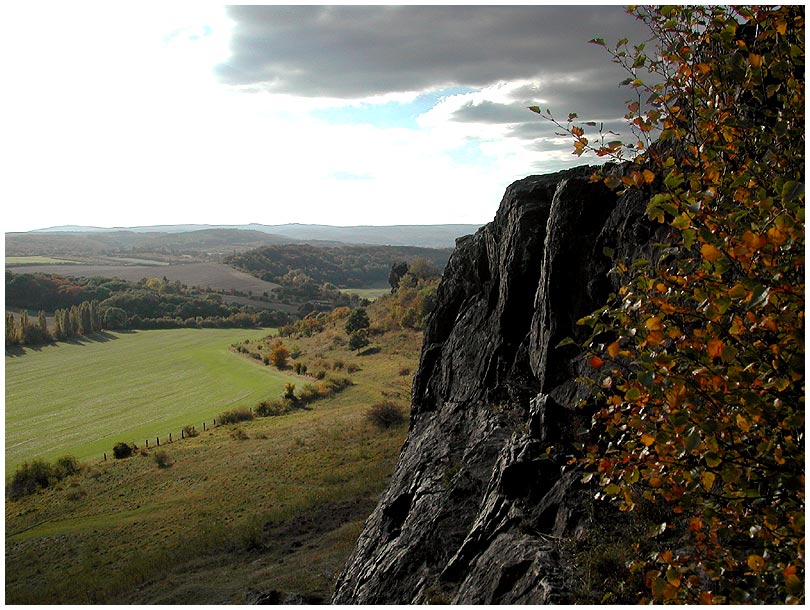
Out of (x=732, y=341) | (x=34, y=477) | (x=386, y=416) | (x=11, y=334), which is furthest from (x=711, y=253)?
(x=11, y=334)

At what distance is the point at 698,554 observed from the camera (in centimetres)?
589

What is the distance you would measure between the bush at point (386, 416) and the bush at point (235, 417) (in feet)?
83.9

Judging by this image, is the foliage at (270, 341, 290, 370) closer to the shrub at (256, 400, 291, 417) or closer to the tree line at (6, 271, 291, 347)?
the shrub at (256, 400, 291, 417)

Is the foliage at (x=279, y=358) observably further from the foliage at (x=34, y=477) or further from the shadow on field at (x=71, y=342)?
the shadow on field at (x=71, y=342)

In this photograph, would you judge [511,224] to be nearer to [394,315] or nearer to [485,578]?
[485,578]

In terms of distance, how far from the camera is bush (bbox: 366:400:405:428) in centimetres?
5020

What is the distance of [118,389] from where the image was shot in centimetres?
10531

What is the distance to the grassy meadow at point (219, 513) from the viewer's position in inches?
896

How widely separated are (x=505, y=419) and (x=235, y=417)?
63.0 metres

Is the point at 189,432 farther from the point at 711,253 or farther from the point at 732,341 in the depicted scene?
the point at 711,253

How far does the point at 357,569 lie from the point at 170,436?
6037 cm

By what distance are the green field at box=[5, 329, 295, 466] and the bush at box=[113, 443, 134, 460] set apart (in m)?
4.87

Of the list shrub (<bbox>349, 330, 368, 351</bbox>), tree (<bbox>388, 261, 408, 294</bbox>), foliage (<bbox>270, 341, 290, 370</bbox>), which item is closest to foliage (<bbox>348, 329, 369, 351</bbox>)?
shrub (<bbox>349, 330, 368, 351</bbox>)

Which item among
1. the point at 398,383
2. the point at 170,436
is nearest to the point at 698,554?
the point at 398,383
